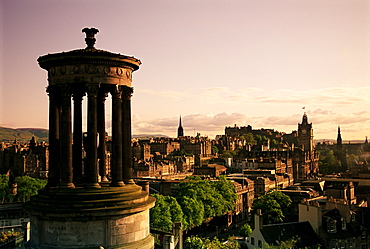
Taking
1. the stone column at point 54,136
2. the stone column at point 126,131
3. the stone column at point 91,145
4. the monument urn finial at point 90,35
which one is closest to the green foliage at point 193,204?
the stone column at point 126,131

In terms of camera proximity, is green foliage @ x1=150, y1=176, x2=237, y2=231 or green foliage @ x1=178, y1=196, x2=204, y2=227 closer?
green foliage @ x1=150, y1=176, x2=237, y2=231

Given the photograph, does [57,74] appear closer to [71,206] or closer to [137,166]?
→ [71,206]

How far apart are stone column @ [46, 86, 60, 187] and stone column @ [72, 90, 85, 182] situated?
45.9 inches

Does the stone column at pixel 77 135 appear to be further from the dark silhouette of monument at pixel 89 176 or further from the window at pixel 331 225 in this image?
the window at pixel 331 225

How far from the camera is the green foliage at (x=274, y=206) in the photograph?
65.3m

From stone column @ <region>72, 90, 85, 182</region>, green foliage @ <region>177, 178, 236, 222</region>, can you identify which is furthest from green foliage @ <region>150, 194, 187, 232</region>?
stone column @ <region>72, 90, 85, 182</region>

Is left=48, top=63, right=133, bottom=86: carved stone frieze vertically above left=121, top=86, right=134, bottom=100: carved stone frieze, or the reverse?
left=48, top=63, right=133, bottom=86: carved stone frieze

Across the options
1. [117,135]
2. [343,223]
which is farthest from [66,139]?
[343,223]

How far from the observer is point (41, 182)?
100m

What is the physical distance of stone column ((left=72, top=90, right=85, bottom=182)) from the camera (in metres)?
20.5

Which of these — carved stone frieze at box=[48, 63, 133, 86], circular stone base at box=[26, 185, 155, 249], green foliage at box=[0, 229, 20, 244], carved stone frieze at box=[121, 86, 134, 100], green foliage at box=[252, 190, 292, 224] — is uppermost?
carved stone frieze at box=[48, 63, 133, 86]

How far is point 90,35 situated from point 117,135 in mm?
4491

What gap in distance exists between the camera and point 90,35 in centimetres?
1970

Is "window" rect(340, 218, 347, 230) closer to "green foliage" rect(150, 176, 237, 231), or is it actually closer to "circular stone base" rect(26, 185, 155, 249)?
"green foliage" rect(150, 176, 237, 231)
